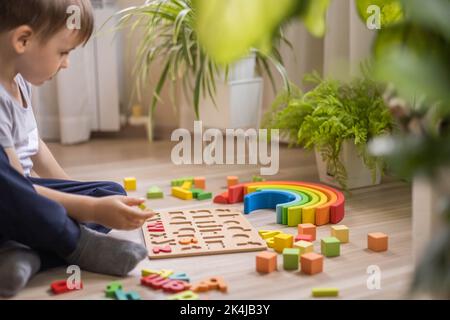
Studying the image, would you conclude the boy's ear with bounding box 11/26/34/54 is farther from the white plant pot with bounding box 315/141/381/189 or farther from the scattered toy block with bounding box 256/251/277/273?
the white plant pot with bounding box 315/141/381/189

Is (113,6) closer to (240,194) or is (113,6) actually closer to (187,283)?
(240,194)

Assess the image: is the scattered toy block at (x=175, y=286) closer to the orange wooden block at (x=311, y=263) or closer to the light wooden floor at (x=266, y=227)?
the light wooden floor at (x=266, y=227)

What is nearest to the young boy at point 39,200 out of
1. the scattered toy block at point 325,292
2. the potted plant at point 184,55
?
the scattered toy block at point 325,292

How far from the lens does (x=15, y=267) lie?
3.84 ft

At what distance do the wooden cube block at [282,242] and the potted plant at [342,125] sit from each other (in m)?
0.47

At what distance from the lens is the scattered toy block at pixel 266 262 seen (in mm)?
1260

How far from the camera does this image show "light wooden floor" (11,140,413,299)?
46.5 inches

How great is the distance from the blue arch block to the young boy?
0.43 metres

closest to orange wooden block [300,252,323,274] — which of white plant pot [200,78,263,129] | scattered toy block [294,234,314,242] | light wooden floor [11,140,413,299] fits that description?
light wooden floor [11,140,413,299]

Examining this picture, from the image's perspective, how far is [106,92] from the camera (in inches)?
107

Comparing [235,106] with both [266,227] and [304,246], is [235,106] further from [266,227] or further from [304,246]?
[304,246]

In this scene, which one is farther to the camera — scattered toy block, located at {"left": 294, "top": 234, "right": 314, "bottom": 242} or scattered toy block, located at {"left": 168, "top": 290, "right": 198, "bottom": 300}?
scattered toy block, located at {"left": 294, "top": 234, "right": 314, "bottom": 242}
